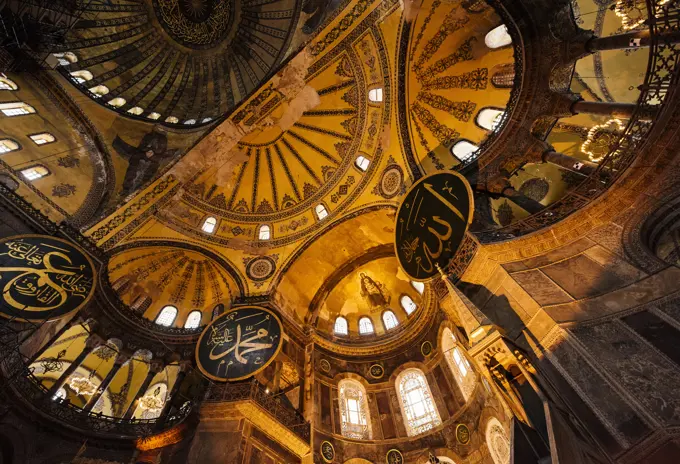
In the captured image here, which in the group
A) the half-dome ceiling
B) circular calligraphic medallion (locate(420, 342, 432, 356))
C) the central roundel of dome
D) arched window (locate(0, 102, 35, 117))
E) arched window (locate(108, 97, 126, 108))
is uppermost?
the central roundel of dome

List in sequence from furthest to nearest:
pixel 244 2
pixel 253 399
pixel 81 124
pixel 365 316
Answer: pixel 244 2 < pixel 365 316 < pixel 81 124 < pixel 253 399

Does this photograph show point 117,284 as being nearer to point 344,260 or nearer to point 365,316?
point 344,260

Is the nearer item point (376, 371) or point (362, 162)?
point (376, 371)

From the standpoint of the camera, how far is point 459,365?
30.2 ft

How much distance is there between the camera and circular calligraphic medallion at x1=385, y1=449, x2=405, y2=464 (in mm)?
8555

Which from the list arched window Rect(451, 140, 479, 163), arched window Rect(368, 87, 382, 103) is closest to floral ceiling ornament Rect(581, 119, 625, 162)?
arched window Rect(451, 140, 479, 163)

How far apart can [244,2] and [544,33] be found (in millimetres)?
17186

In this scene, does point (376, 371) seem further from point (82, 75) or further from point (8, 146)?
point (82, 75)

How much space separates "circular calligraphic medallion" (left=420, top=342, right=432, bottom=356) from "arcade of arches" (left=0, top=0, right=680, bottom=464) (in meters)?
0.09

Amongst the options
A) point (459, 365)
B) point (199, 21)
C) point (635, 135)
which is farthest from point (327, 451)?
point (199, 21)

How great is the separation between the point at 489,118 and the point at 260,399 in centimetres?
1071

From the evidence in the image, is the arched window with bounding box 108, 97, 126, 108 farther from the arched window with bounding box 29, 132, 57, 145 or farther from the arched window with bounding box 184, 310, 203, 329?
the arched window with bounding box 184, 310, 203, 329

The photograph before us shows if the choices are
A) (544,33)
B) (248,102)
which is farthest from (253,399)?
(544,33)

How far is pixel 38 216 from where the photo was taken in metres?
8.86
